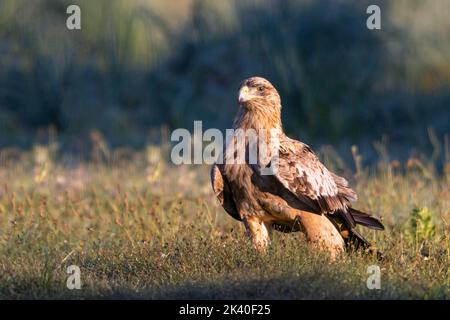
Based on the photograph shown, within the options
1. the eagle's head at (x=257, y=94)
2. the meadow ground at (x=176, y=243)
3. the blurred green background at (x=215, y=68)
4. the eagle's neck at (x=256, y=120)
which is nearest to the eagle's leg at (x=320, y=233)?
the meadow ground at (x=176, y=243)

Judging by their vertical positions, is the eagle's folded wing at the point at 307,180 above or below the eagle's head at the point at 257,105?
below

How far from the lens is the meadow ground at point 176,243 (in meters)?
6.52

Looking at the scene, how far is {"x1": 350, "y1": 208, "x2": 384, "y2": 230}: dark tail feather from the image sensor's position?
7625mm

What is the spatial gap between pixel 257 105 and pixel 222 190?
28.1 inches

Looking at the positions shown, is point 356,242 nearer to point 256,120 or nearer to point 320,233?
point 320,233

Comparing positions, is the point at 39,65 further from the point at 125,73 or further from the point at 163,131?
the point at 163,131

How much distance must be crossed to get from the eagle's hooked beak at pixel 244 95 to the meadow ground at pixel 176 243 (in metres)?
1.09

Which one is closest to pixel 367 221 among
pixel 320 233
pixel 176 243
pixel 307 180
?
pixel 320 233

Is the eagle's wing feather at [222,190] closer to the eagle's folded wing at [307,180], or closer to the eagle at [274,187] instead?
the eagle at [274,187]

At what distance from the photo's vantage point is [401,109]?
14227mm

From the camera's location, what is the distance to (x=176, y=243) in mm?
7762

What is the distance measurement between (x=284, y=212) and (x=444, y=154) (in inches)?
239

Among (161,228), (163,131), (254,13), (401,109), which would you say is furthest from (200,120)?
(161,228)

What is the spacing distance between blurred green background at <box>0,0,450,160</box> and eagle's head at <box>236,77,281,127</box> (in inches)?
243
